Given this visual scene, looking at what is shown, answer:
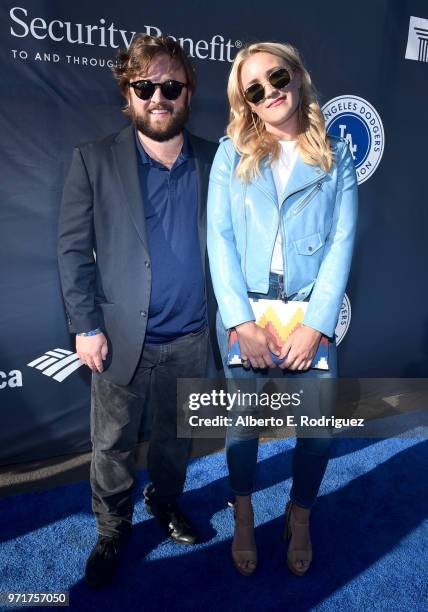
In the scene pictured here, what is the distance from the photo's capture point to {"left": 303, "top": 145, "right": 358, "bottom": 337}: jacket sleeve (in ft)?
6.79

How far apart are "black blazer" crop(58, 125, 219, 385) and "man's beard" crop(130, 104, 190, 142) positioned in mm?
69

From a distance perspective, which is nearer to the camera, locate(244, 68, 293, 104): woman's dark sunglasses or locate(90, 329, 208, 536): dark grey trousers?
locate(244, 68, 293, 104): woman's dark sunglasses

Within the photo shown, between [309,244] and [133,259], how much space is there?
734mm

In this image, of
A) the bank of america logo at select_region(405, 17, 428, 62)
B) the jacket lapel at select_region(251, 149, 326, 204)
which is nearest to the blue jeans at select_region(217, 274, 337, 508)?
the jacket lapel at select_region(251, 149, 326, 204)

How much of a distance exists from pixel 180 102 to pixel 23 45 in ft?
4.01

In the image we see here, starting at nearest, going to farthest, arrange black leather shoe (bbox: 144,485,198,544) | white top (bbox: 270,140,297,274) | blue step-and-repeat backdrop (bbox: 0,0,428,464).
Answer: white top (bbox: 270,140,297,274) → black leather shoe (bbox: 144,485,198,544) → blue step-and-repeat backdrop (bbox: 0,0,428,464)

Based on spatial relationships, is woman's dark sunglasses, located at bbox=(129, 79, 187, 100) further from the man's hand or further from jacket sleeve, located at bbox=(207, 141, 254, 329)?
the man's hand

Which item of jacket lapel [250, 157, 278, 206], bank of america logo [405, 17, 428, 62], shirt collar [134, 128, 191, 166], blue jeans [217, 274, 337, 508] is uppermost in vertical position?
bank of america logo [405, 17, 428, 62]

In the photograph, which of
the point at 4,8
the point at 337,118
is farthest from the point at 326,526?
the point at 4,8

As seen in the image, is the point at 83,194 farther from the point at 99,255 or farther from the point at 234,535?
the point at 234,535

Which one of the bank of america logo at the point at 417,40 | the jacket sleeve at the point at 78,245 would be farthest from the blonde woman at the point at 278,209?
the bank of america logo at the point at 417,40

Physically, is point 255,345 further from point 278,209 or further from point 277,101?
point 277,101

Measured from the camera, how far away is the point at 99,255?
2.18 meters

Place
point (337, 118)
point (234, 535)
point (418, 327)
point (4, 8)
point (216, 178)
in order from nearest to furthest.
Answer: point (216, 178), point (234, 535), point (4, 8), point (337, 118), point (418, 327)
